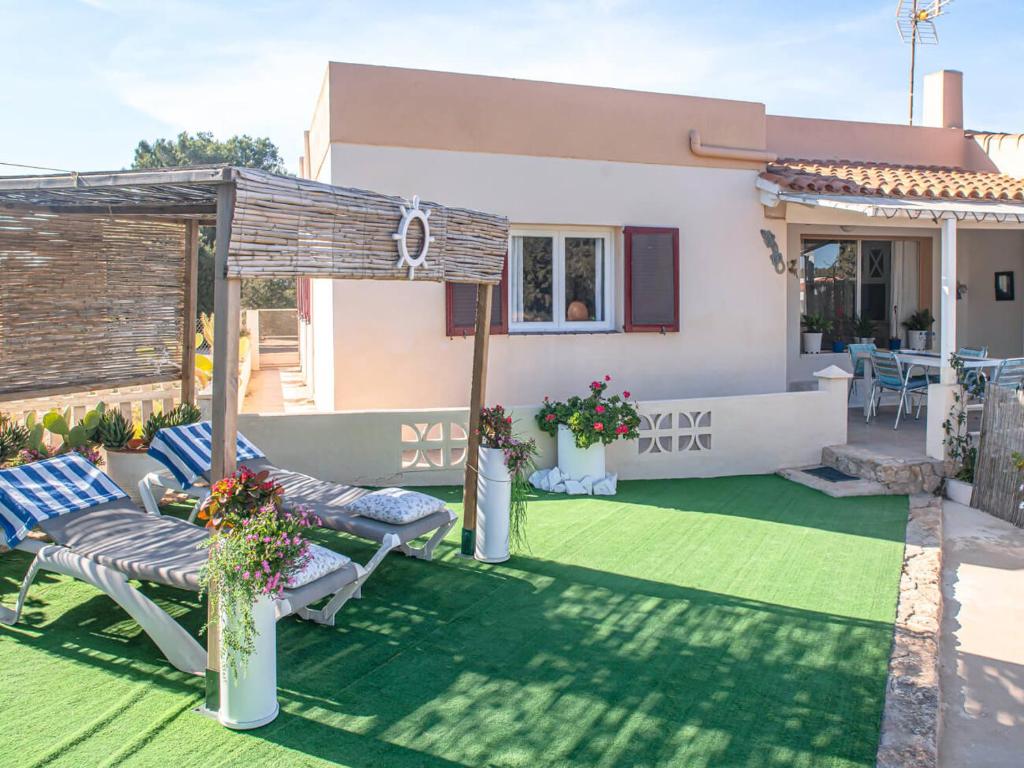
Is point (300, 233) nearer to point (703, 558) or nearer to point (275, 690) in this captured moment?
point (275, 690)

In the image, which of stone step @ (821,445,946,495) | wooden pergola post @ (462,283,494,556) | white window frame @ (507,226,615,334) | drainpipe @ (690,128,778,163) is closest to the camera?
wooden pergola post @ (462,283,494,556)

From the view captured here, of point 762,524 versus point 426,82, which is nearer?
point 762,524

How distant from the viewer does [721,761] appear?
4.11 m

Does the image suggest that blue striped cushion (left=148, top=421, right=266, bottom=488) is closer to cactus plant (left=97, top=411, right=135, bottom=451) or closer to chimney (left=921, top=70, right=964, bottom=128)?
cactus plant (left=97, top=411, right=135, bottom=451)

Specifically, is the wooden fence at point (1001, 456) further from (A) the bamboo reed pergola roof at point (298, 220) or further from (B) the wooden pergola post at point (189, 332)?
(B) the wooden pergola post at point (189, 332)

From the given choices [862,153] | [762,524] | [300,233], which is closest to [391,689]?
[300,233]

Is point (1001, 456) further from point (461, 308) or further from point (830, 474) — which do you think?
point (461, 308)

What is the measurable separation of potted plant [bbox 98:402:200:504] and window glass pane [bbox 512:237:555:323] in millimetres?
4360

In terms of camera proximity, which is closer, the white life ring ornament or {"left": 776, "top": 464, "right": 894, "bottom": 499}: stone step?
the white life ring ornament

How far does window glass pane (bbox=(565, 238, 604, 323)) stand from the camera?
11.3 metres

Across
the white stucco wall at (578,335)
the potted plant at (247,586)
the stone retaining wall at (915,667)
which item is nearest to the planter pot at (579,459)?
the white stucco wall at (578,335)

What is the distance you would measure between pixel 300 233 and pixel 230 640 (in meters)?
2.17

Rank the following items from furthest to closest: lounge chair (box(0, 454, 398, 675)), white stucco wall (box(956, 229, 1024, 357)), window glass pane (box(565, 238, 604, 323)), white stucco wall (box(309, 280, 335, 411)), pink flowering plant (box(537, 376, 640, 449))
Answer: white stucco wall (box(956, 229, 1024, 357)), window glass pane (box(565, 238, 604, 323)), white stucco wall (box(309, 280, 335, 411)), pink flowering plant (box(537, 376, 640, 449)), lounge chair (box(0, 454, 398, 675))

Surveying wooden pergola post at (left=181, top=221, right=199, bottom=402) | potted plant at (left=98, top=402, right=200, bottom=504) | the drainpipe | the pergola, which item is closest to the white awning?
the drainpipe
